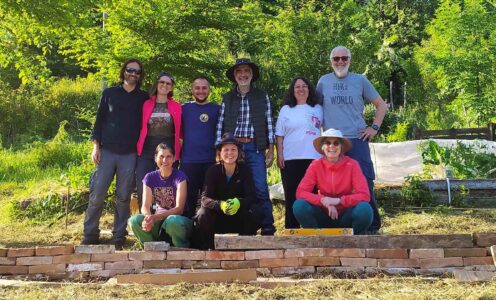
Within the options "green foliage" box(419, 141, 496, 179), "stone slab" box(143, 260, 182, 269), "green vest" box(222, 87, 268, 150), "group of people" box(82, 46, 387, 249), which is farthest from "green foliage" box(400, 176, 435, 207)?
"stone slab" box(143, 260, 182, 269)

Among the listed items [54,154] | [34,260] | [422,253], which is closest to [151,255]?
[34,260]

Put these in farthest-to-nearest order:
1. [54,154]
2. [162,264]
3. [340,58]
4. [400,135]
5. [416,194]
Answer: [400,135] → [54,154] → [416,194] → [340,58] → [162,264]

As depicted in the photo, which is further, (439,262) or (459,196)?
(459,196)

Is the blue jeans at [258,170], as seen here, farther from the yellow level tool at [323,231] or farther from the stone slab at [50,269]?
the stone slab at [50,269]

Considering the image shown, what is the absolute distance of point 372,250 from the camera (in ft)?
12.6

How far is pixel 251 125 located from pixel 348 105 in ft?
2.83

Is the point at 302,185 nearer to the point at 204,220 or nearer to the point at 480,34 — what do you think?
the point at 204,220

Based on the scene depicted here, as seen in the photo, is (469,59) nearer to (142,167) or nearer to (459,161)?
(459,161)

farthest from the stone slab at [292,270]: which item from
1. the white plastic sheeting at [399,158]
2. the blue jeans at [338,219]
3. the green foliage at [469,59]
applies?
the green foliage at [469,59]

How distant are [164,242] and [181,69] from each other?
391 cm

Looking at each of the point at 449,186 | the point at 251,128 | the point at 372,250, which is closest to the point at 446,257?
the point at 372,250

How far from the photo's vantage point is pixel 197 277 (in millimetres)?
3627

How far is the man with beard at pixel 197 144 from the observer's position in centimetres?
480

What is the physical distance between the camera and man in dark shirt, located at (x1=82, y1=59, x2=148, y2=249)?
4.91 meters
